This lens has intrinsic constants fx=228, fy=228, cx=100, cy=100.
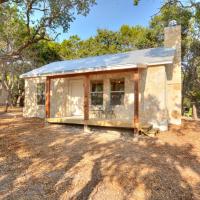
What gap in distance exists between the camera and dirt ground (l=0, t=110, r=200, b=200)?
438 cm

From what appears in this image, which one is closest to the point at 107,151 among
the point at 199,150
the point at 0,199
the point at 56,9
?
the point at 199,150

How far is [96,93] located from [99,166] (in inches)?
283

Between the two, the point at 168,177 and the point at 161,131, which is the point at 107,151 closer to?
the point at 168,177

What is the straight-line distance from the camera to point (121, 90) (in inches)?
459

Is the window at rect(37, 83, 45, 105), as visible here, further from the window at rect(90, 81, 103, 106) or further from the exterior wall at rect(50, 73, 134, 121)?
the window at rect(90, 81, 103, 106)

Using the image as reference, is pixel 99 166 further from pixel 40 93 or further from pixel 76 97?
pixel 40 93

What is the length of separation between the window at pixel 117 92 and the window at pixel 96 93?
70cm

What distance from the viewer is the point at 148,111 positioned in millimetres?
10430

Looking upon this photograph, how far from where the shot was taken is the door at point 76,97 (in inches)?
524

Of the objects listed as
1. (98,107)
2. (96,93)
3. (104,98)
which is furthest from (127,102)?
(96,93)

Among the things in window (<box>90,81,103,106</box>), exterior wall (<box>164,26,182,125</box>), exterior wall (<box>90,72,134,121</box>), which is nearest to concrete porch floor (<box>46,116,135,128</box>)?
exterior wall (<box>90,72,134,121</box>)

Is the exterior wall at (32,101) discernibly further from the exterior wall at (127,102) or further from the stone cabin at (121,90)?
the exterior wall at (127,102)

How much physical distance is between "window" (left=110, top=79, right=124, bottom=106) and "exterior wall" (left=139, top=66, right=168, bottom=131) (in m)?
1.30

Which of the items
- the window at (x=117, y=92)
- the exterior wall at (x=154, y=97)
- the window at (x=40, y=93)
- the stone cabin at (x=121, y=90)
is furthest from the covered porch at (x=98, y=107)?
the window at (x=40, y=93)
